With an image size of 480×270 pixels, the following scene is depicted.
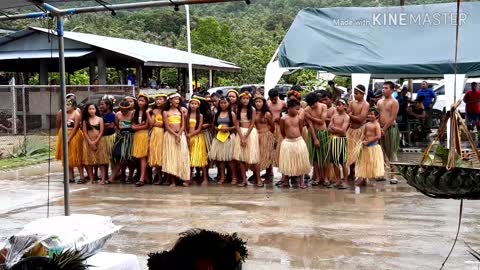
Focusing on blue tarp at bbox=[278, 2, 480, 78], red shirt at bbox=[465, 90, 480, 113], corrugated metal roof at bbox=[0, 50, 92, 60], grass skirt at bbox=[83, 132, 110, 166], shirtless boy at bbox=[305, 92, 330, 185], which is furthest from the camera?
corrugated metal roof at bbox=[0, 50, 92, 60]

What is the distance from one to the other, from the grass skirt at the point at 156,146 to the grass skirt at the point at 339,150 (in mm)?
2759

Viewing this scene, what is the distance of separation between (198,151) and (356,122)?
2.59m

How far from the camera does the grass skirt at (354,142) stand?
10.7 metres

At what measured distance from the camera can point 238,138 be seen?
1091cm

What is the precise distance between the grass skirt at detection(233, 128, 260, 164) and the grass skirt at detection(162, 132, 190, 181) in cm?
84

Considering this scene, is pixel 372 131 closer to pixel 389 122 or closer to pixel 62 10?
pixel 389 122

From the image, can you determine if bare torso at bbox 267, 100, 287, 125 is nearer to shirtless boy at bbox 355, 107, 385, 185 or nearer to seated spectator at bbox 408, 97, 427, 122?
shirtless boy at bbox 355, 107, 385, 185

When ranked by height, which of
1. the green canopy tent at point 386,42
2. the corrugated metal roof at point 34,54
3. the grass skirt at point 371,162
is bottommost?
the grass skirt at point 371,162

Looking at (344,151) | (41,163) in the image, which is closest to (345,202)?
(344,151)

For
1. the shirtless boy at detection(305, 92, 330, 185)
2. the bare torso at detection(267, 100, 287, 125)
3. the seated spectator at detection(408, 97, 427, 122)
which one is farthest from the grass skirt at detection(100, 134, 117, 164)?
the seated spectator at detection(408, 97, 427, 122)

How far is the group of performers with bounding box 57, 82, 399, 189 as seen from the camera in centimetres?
1054

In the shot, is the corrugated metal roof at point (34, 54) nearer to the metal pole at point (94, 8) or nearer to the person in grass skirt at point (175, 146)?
the person in grass skirt at point (175, 146)

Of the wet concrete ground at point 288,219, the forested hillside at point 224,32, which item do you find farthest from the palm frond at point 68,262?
the forested hillside at point 224,32

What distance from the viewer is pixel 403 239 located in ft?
23.5
